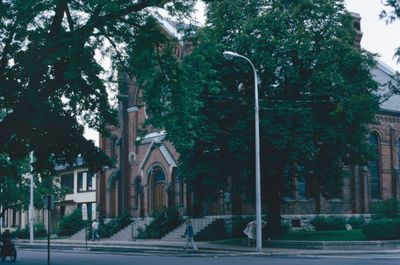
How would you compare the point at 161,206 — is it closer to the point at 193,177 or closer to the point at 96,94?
the point at 193,177

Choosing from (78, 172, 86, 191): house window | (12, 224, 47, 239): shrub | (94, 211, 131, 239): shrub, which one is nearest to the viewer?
(94, 211, 131, 239): shrub

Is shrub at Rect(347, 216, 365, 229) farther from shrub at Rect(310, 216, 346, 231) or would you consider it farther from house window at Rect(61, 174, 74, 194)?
house window at Rect(61, 174, 74, 194)

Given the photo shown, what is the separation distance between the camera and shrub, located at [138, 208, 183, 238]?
39938mm

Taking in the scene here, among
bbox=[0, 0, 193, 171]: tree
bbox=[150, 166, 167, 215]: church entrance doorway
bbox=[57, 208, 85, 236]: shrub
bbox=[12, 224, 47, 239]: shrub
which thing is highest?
bbox=[0, 0, 193, 171]: tree

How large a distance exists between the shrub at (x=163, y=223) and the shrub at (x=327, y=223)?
9.17 m

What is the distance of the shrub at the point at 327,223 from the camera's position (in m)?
42.1

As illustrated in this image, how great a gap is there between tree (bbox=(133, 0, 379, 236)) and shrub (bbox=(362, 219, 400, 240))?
390cm

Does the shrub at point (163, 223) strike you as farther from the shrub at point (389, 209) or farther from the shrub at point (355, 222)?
the shrub at point (389, 209)

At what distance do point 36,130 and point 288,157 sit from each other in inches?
506

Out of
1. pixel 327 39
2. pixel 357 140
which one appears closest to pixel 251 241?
pixel 357 140

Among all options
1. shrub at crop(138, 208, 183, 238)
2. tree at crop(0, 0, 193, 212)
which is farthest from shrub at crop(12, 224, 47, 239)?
tree at crop(0, 0, 193, 212)

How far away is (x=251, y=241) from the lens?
31.9 metres

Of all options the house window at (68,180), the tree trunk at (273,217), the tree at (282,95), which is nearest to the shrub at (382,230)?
the tree at (282,95)

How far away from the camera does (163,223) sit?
132ft
